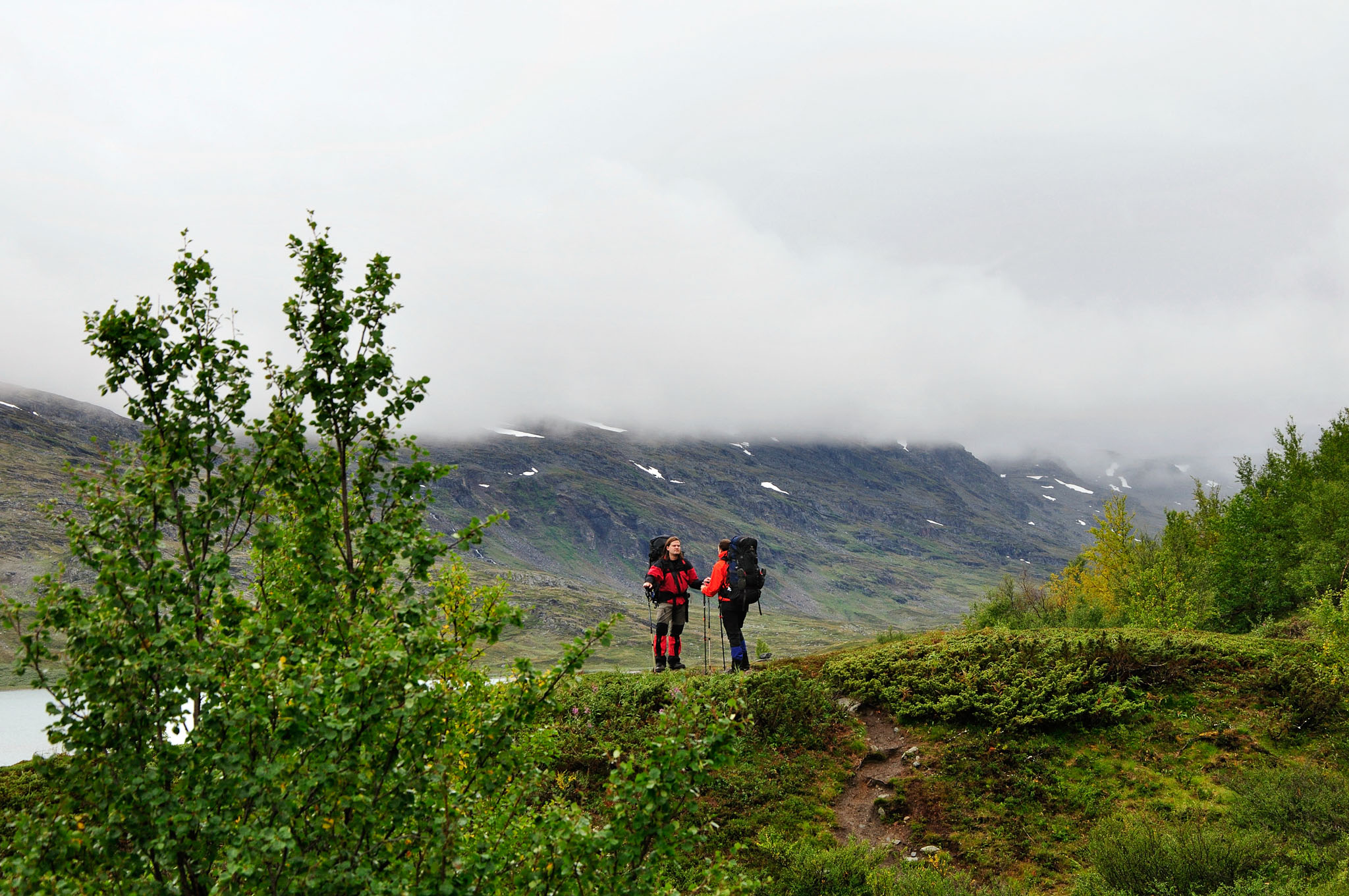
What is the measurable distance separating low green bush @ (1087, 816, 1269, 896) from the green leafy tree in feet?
26.5

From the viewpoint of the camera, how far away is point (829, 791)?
13.8 meters

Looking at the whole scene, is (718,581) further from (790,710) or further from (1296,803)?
(1296,803)

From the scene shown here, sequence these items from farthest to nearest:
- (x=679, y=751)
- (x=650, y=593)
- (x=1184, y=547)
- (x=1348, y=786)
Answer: (x=1184, y=547), (x=650, y=593), (x=1348, y=786), (x=679, y=751)

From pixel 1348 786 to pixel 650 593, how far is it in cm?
1386

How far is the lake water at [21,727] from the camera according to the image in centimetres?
4809

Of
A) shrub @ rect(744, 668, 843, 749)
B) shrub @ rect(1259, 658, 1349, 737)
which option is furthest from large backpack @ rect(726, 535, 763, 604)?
shrub @ rect(1259, 658, 1349, 737)

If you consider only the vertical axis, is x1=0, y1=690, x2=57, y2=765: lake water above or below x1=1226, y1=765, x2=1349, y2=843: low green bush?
below

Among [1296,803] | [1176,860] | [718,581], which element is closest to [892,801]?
[1176,860]

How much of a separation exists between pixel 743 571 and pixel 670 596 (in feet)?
6.72

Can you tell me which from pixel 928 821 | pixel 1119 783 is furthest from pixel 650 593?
pixel 1119 783

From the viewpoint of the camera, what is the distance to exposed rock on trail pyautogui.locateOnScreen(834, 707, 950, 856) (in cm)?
Answer: 1243

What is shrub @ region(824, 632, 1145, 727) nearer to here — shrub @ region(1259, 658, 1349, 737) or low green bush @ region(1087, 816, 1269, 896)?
shrub @ region(1259, 658, 1349, 737)

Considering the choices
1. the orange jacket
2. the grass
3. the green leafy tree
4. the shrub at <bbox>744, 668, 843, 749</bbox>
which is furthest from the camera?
the orange jacket

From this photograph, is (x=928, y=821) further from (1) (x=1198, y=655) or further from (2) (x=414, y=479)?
(2) (x=414, y=479)
